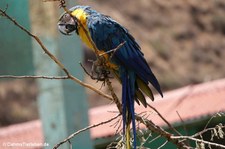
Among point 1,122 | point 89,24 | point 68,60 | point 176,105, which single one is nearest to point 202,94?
point 176,105

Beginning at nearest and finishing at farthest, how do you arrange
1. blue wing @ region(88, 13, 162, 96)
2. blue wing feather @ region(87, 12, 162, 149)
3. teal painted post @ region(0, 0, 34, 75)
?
blue wing feather @ region(87, 12, 162, 149), blue wing @ region(88, 13, 162, 96), teal painted post @ region(0, 0, 34, 75)

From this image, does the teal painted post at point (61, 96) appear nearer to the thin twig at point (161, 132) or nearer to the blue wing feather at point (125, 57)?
the blue wing feather at point (125, 57)

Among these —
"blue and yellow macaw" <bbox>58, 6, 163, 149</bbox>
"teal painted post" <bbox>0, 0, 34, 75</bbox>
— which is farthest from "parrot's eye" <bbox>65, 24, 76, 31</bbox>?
"teal painted post" <bbox>0, 0, 34, 75</bbox>

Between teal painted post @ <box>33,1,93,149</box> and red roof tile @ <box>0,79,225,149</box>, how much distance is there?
1.23 feet

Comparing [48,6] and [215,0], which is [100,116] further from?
[215,0]

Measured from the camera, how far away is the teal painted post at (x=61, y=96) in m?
3.18

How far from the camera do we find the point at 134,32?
461 inches

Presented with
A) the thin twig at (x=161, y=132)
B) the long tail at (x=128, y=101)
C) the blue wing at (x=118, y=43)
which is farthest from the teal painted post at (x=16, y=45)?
the thin twig at (x=161, y=132)

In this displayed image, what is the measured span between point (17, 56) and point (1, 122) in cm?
628

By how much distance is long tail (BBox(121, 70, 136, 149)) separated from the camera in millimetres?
2273

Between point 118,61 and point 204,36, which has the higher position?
point 204,36

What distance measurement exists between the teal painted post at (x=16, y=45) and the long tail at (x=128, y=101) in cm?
82

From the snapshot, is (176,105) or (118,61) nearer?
(118,61)

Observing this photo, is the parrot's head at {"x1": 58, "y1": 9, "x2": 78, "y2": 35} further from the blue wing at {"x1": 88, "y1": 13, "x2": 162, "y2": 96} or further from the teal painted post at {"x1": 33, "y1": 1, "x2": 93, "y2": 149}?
the teal painted post at {"x1": 33, "y1": 1, "x2": 93, "y2": 149}
